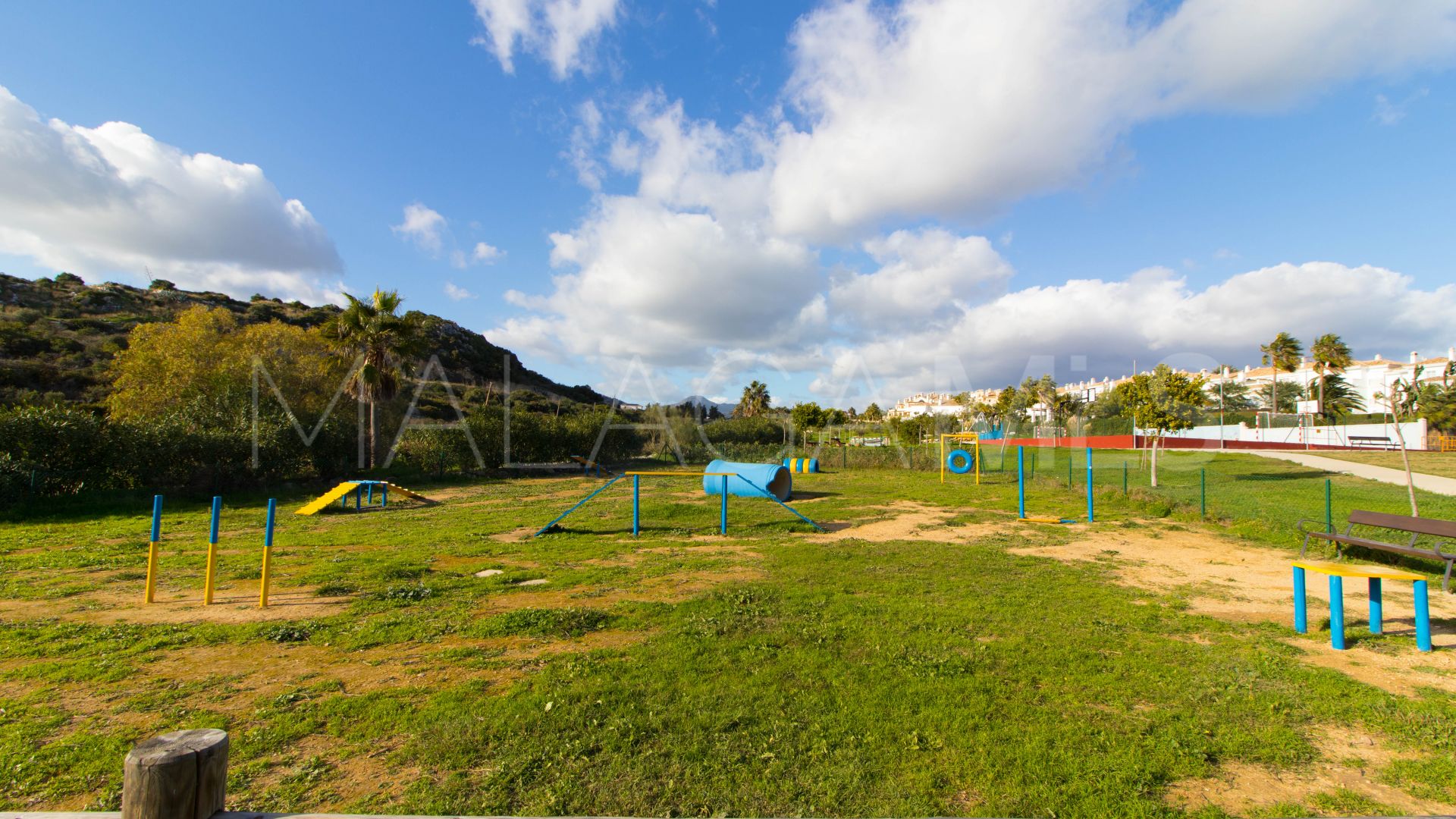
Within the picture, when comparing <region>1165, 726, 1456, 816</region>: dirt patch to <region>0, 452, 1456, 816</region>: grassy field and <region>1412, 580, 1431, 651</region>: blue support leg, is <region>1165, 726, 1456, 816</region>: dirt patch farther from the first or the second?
<region>1412, 580, 1431, 651</region>: blue support leg

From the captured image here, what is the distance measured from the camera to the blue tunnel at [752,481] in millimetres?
16703

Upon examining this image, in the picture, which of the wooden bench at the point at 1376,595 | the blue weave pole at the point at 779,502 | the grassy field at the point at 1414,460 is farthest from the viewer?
the grassy field at the point at 1414,460

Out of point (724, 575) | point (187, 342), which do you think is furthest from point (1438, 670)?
point (187, 342)

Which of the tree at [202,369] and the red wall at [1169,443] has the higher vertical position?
the tree at [202,369]

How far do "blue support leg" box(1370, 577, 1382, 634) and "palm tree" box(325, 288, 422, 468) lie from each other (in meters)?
25.6

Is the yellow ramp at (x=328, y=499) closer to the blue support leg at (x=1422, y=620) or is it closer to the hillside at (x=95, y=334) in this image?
the hillside at (x=95, y=334)

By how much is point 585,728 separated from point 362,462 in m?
24.3

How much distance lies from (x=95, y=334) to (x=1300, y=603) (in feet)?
195

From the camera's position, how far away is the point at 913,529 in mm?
12266

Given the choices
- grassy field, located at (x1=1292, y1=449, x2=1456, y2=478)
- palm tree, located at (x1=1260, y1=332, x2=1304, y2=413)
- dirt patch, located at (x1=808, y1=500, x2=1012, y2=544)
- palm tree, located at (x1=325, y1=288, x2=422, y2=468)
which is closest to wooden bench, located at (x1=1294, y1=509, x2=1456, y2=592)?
dirt patch, located at (x1=808, y1=500, x2=1012, y2=544)

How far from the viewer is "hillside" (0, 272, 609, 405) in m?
32.6

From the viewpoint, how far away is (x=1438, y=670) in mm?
4961

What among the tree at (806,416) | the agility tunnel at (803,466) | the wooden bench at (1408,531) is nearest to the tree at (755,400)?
the tree at (806,416)

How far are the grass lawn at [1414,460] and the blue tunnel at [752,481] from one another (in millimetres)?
21522
